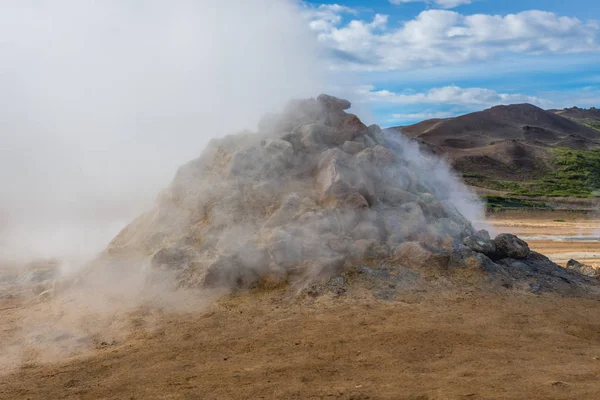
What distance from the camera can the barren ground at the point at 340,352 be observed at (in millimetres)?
5676

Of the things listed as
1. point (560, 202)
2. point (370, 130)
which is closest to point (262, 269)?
point (370, 130)

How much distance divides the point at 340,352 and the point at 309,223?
8.51ft

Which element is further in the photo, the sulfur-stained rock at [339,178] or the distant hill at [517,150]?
the distant hill at [517,150]

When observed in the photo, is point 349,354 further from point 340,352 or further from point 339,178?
point 339,178

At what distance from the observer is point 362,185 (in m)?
9.16

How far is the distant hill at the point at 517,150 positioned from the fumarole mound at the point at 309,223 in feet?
44.8

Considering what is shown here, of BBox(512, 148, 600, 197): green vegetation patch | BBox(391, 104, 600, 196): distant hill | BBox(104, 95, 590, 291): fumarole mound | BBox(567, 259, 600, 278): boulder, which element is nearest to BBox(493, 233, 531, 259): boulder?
BBox(104, 95, 590, 291): fumarole mound

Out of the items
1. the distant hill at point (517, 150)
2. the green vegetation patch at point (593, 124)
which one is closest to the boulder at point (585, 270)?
the distant hill at point (517, 150)

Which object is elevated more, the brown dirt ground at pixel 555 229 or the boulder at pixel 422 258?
the boulder at pixel 422 258

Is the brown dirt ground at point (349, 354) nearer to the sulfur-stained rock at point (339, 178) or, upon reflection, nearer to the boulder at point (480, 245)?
the boulder at point (480, 245)

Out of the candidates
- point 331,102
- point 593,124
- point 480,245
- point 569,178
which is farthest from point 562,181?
point 593,124

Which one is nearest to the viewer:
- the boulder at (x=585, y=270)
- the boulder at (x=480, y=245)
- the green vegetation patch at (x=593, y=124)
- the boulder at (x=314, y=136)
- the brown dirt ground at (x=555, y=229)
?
the boulder at (x=480, y=245)

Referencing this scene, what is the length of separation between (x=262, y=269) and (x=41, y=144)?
14.9 meters

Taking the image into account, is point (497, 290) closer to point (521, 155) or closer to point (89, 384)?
point (89, 384)
